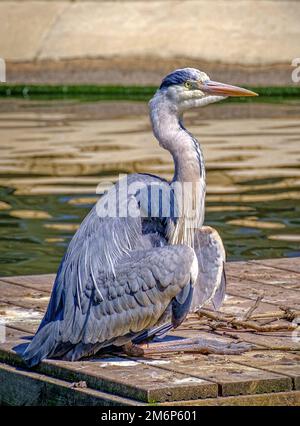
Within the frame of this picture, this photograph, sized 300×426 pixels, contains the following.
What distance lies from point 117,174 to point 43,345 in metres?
7.80

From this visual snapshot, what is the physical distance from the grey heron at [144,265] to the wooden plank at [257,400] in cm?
55

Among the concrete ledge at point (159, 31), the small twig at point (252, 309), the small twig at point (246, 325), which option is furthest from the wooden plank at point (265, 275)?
the concrete ledge at point (159, 31)

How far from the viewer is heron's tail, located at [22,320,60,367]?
6.42 meters

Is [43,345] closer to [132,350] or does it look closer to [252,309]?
[132,350]

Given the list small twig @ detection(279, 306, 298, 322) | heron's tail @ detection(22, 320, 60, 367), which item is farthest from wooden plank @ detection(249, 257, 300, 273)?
heron's tail @ detection(22, 320, 60, 367)

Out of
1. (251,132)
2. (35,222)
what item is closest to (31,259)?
(35,222)

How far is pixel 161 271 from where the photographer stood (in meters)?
6.24

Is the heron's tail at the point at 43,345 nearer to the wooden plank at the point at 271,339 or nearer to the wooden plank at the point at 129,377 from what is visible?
the wooden plank at the point at 129,377

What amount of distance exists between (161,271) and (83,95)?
16.4m

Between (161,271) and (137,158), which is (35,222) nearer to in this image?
(137,158)

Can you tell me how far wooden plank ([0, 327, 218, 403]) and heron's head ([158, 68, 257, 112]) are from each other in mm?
1241

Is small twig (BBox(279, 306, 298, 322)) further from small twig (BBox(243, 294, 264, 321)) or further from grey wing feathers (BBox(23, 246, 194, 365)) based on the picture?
grey wing feathers (BBox(23, 246, 194, 365))

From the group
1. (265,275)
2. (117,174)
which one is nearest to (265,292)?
(265,275)

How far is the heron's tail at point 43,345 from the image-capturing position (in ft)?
21.1
